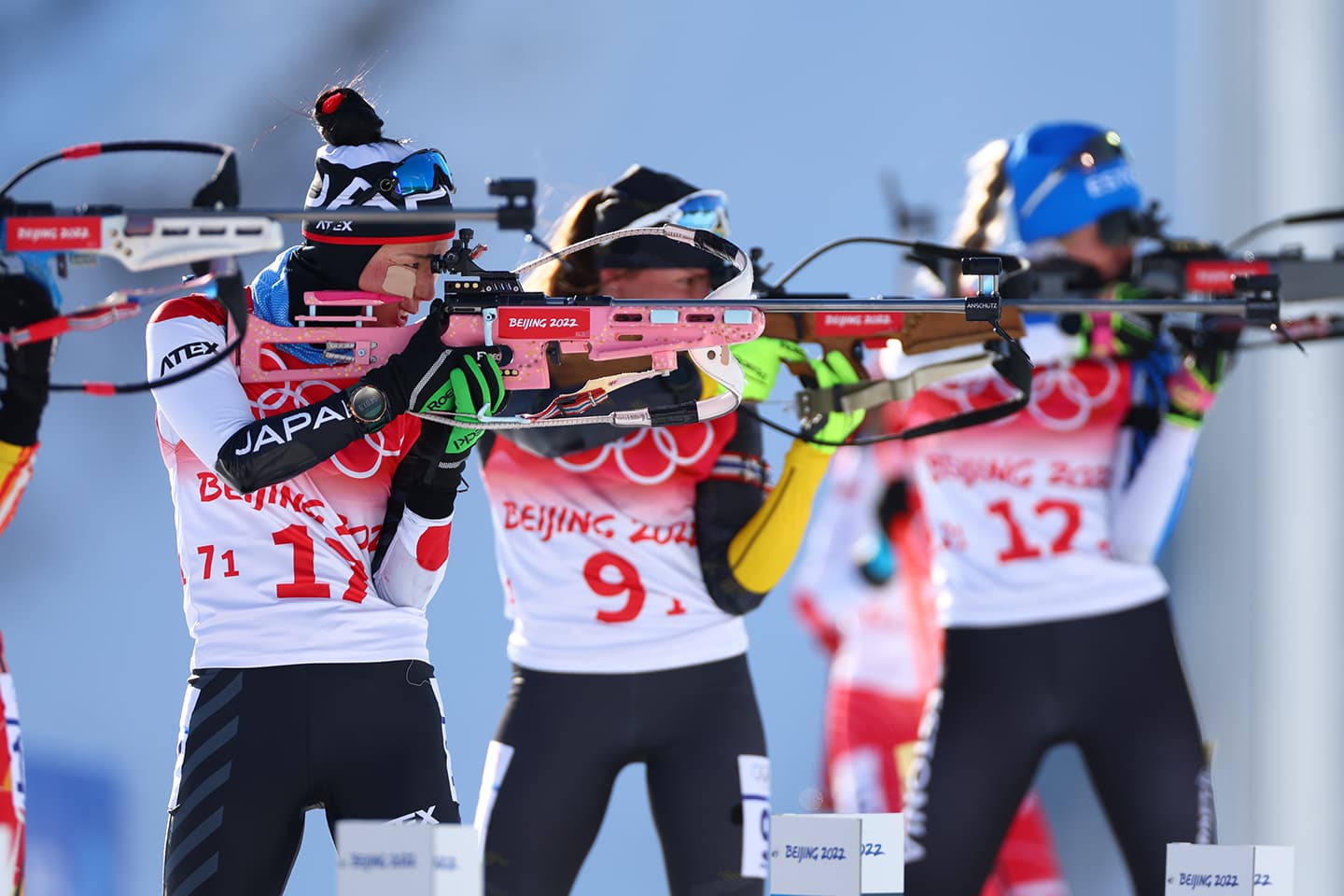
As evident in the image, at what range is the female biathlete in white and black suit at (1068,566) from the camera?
3.54m

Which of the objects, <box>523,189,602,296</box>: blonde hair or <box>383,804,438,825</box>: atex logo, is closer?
<box>383,804,438,825</box>: atex logo

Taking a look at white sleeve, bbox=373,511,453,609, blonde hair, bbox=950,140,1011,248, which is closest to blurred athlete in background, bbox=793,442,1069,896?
blonde hair, bbox=950,140,1011,248

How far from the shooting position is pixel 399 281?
2719 mm

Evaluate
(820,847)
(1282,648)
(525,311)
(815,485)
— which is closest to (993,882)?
(1282,648)

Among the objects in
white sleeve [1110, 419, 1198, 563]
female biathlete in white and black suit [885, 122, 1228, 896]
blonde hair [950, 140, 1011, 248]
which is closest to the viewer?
female biathlete in white and black suit [885, 122, 1228, 896]

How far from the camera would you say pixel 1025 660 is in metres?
3.69

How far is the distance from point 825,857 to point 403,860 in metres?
0.66

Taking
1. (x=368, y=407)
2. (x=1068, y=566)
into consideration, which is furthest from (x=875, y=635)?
(x=368, y=407)

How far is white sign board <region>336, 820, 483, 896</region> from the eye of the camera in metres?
2.18

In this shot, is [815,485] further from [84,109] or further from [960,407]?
[84,109]

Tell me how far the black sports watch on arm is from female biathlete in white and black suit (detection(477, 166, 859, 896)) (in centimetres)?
69

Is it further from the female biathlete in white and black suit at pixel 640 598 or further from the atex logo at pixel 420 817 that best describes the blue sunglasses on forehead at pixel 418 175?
the atex logo at pixel 420 817

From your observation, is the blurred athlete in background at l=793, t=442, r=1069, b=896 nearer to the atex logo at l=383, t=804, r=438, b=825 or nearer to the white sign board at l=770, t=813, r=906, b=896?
the white sign board at l=770, t=813, r=906, b=896

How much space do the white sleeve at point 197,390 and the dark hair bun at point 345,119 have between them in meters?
0.37
